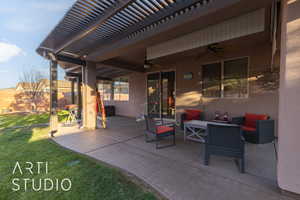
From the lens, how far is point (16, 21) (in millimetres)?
5609

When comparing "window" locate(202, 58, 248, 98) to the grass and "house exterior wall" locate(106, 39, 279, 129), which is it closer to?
"house exterior wall" locate(106, 39, 279, 129)

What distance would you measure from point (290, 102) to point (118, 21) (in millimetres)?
3328

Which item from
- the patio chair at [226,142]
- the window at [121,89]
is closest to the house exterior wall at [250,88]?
the patio chair at [226,142]

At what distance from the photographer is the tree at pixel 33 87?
455 inches

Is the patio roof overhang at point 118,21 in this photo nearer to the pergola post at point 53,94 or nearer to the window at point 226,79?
the pergola post at point 53,94

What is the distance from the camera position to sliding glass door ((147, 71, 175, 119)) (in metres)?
6.57

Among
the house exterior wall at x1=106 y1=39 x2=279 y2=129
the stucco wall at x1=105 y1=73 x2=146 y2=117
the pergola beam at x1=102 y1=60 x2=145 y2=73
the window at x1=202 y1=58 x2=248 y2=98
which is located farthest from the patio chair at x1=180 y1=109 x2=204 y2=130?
the pergola beam at x1=102 y1=60 x2=145 y2=73

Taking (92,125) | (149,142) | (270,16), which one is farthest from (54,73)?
(270,16)

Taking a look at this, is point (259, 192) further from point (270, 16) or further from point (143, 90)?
point (143, 90)

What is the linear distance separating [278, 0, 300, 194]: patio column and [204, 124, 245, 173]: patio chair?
1.75 feet

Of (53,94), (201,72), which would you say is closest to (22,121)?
(53,94)

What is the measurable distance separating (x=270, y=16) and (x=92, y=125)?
6.21 m

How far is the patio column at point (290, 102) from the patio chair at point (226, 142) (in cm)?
53

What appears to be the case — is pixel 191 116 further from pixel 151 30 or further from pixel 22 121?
pixel 22 121
